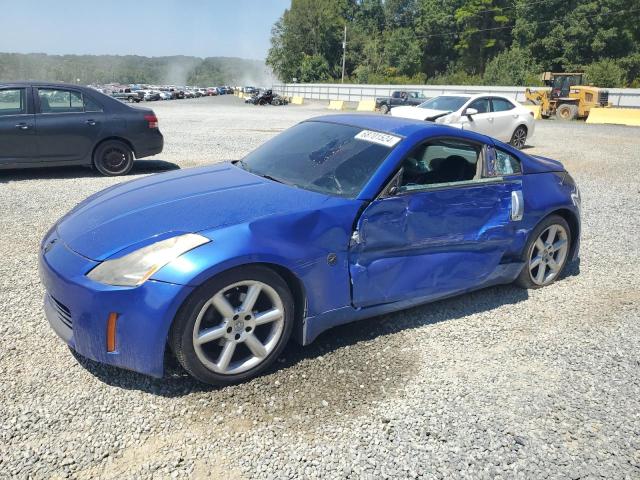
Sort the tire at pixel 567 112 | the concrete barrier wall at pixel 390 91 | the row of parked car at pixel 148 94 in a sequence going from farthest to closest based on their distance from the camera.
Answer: the row of parked car at pixel 148 94 → the concrete barrier wall at pixel 390 91 → the tire at pixel 567 112

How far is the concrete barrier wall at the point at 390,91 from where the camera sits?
3092 centimetres

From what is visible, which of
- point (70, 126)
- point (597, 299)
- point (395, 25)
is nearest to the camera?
point (597, 299)

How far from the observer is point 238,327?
2.81 metres

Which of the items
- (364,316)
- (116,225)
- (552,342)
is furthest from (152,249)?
(552,342)

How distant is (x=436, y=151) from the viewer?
372 cm

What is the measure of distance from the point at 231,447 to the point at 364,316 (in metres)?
1.22

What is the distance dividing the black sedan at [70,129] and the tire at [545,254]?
22.3 feet

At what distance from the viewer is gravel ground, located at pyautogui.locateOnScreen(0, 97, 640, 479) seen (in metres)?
2.35

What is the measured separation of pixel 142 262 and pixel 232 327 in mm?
595

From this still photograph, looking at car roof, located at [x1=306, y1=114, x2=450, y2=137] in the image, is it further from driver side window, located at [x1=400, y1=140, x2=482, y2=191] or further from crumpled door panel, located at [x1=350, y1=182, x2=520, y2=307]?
crumpled door panel, located at [x1=350, y1=182, x2=520, y2=307]

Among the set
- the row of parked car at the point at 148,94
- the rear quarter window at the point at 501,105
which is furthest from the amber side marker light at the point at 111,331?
the row of parked car at the point at 148,94

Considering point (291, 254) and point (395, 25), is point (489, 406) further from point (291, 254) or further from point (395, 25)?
point (395, 25)

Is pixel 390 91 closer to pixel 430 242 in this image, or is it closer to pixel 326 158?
pixel 326 158

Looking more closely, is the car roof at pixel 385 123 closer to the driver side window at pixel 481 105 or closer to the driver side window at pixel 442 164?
the driver side window at pixel 442 164
